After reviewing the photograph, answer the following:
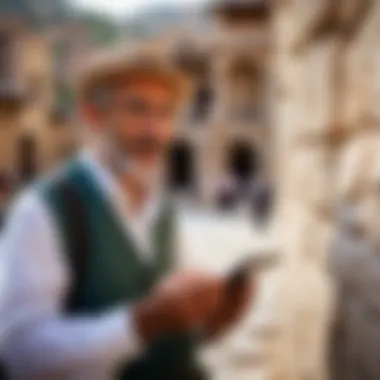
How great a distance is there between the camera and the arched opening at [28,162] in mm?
686

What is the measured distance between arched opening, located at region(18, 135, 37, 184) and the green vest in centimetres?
3

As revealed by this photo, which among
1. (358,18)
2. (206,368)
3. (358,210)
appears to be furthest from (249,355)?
(358,18)

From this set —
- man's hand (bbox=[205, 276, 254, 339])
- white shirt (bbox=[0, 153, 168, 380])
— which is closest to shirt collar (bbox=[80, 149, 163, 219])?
white shirt (bbox=[0, 153, 168, 380])

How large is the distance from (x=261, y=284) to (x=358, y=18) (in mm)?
273

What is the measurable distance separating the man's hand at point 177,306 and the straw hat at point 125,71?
0.55 ft

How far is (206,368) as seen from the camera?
698 millimetres

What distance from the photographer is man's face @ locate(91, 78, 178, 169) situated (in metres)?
0.66

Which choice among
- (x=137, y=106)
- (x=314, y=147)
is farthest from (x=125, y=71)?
(x=314, y=147)

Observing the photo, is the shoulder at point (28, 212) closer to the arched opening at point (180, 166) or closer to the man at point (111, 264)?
the man at point (111, 264)

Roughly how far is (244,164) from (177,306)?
0.17 meters

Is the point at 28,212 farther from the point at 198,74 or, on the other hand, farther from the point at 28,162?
the point at 198,74

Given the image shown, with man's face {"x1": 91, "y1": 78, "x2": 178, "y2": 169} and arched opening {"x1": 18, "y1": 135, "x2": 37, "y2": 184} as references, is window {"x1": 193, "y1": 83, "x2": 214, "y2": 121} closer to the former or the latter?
man's face {"x1": 91, "y1": 78, "x2": 178, "y2": 169}

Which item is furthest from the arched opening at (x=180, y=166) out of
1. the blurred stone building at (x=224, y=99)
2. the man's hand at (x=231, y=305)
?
the man's hand at (x=231, y=305)

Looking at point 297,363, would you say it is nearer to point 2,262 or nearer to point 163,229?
point 163,229
